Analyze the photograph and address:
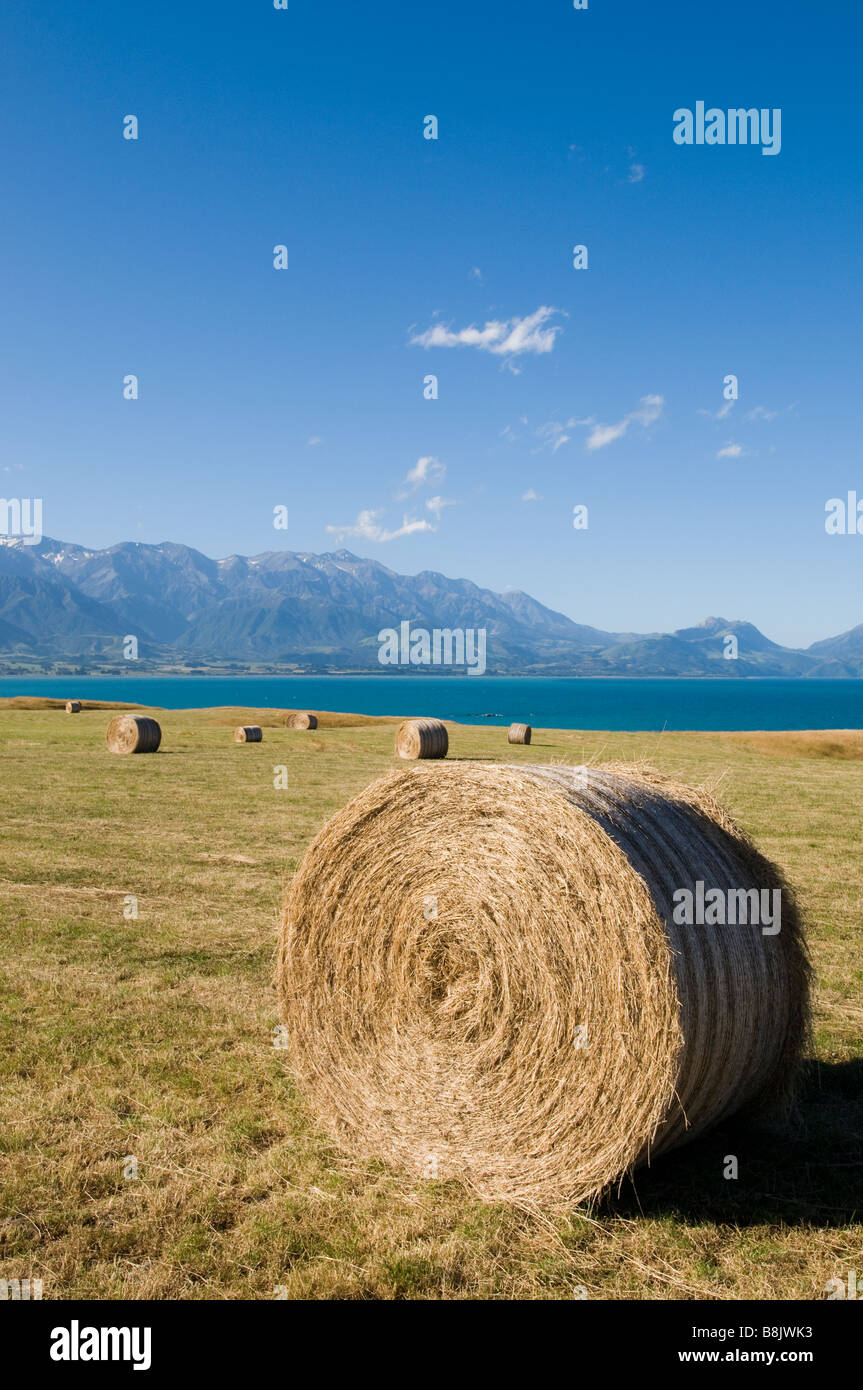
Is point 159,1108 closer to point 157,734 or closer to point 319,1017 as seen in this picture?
point 319,1017

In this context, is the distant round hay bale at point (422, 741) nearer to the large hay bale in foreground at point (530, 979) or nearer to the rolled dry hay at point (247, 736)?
the rolled dry hay at point (247, 736)

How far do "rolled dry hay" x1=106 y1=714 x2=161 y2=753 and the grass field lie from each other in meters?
20.0

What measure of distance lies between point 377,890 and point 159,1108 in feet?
6.65

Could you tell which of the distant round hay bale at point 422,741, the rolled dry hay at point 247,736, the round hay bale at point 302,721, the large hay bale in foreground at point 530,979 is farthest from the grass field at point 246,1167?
the round hay bale at point 302,721

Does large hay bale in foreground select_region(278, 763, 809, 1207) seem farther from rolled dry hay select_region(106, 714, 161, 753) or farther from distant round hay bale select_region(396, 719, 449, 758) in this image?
rolled dry hay select_region(106, 714, 161, 753)

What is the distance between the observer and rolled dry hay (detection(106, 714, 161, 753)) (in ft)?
105

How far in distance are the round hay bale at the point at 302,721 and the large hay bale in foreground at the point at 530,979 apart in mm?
40192

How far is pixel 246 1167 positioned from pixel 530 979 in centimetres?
202

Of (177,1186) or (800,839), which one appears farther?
(800,839)

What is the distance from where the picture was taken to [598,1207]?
504 centimetres

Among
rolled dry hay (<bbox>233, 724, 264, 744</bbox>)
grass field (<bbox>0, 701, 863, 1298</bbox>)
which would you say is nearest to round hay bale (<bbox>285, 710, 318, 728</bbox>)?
rolled dry hay (<bbox>233, 724, 264, 744</bbox>)

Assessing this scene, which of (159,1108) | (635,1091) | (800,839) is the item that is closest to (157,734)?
(800,839)

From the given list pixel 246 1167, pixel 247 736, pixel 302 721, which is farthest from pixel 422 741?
pixel 246 1167
